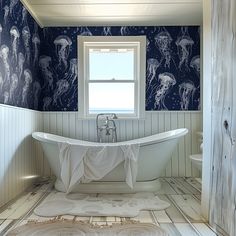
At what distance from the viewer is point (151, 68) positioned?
4.57 metres

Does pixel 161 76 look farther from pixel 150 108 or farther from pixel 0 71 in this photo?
pixel 0 71

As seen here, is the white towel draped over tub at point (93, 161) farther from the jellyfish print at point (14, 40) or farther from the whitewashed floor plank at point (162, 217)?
the jellyfish print at point (14, 40)

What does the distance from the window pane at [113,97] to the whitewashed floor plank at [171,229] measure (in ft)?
7.98

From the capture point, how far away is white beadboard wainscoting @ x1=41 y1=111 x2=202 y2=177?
4.55 metres

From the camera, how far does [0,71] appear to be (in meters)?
2.98

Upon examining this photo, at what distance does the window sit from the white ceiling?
0.31m

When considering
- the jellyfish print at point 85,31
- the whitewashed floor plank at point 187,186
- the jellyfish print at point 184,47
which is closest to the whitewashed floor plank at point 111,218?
the whitewashed floor plank at point 187,186

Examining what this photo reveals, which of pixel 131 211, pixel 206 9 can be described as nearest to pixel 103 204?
pixel 131 211

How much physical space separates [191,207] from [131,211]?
628 mm

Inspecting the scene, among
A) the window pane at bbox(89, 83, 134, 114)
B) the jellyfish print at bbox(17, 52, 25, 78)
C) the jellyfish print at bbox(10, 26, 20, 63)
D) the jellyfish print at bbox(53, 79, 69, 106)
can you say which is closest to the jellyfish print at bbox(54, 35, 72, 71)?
the jellyfish print at bbox(53, 79, 69, 106)

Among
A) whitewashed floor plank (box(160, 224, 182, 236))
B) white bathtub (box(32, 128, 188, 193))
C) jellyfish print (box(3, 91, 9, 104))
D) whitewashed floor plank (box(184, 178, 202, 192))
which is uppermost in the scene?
jellyfish print (box(3, 91, 9, 104))

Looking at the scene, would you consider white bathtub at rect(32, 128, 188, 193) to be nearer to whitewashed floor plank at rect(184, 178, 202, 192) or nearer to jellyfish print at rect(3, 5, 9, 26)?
whitewashed floor plank at rect(184, 178, 202, 192)

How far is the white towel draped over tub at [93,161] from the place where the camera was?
133 inches

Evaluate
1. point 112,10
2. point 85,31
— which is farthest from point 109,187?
point 85,31
